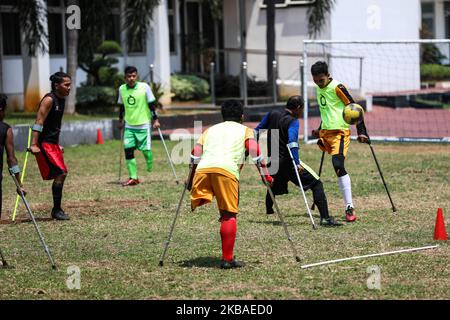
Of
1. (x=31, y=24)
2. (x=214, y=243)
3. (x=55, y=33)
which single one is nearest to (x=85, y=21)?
(x=31, y=24)

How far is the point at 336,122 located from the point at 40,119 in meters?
3.95

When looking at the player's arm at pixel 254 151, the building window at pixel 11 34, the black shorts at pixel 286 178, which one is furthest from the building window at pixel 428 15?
the player's arm at pixel 254 151

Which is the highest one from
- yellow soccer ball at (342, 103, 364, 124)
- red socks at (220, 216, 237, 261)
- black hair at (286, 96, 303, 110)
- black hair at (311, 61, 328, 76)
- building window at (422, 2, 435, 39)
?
building window at (422, 2, 435, 39)

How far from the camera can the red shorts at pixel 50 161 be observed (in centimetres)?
1405

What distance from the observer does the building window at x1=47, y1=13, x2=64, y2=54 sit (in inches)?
1239

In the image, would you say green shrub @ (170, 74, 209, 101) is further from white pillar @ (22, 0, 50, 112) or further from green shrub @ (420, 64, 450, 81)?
green shrub @ (420, 64, 450, 81)

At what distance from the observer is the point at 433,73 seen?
35.1 meters

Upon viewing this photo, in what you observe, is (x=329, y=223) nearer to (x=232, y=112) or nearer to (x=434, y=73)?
(x=232, y=112)

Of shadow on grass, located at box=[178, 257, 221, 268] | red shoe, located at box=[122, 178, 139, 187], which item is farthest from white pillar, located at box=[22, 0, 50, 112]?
shadow on grass, located at box=[178, 257, 221, 268]

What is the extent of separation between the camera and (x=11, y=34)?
3009 centimetres

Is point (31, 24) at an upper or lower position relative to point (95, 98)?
upper

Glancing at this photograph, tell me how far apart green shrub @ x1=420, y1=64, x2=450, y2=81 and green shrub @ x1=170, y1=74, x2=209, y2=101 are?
752 centimetres
